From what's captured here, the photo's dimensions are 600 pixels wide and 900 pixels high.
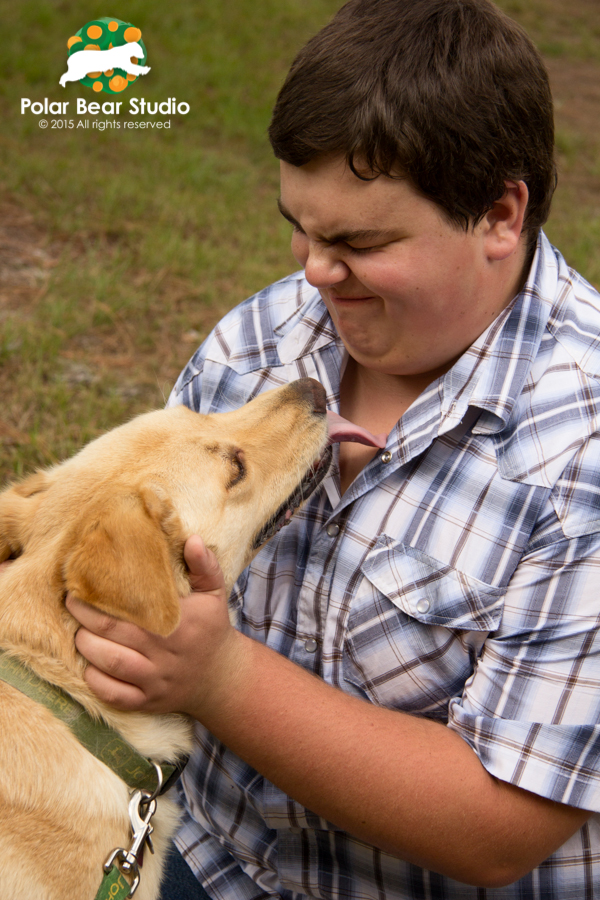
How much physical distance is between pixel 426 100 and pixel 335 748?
59.5 inches

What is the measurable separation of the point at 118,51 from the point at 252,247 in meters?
1.89

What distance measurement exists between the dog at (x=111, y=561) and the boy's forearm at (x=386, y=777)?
0.29m

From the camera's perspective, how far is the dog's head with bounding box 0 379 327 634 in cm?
169

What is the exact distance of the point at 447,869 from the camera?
68.4 inches

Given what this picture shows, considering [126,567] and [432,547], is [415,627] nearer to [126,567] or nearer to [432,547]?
[432,547]

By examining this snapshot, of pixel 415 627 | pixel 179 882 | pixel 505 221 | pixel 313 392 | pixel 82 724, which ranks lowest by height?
pixel 179 882

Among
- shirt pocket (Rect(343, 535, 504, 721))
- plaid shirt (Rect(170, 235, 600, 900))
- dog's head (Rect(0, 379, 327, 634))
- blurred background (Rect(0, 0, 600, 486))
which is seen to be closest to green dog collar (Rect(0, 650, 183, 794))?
dog's head (Rect(0, 379, 327, 634))

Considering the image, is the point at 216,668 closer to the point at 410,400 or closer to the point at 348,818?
the point at 348,818

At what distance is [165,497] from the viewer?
77.9 inches

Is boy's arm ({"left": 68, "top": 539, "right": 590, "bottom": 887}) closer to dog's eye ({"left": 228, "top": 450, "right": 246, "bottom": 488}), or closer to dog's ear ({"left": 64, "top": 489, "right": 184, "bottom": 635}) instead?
dog's ear ({"left": 64, "top": 489, "right": 184, "bottom": 635})

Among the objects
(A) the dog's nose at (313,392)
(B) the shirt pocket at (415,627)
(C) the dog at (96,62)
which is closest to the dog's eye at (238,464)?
(A) the dog's nose at (313,392)

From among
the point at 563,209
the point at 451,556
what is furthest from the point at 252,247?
the point at 451,556

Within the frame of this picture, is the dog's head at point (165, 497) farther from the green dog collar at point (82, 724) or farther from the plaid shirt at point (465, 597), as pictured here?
the green dog collar at point (82, 724)

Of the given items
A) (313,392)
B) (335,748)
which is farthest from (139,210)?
(335,748)
